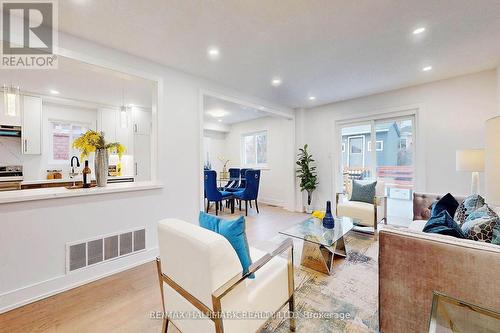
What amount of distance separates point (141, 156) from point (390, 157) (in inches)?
204

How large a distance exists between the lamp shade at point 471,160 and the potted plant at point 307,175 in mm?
2573

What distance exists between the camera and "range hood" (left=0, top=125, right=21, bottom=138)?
3.69 meters

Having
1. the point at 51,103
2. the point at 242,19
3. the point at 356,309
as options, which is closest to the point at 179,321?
the point at 356,309

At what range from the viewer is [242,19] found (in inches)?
77.4

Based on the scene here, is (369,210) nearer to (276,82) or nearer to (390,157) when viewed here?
(390,157)

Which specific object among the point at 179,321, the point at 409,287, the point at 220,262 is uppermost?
the point at 220,262

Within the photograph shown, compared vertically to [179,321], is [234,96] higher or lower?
higher

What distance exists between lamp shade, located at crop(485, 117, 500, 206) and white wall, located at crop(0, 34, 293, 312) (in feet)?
9.77

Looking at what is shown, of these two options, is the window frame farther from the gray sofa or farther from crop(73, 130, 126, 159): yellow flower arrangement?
the gray sofa

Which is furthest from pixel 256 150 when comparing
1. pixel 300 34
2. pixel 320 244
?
pixel 320 244

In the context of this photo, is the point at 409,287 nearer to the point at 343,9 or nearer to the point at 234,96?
the point at 343,9

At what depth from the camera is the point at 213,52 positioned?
2.56 meters

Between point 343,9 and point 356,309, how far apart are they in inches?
103

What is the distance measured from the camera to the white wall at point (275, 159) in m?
5.60
